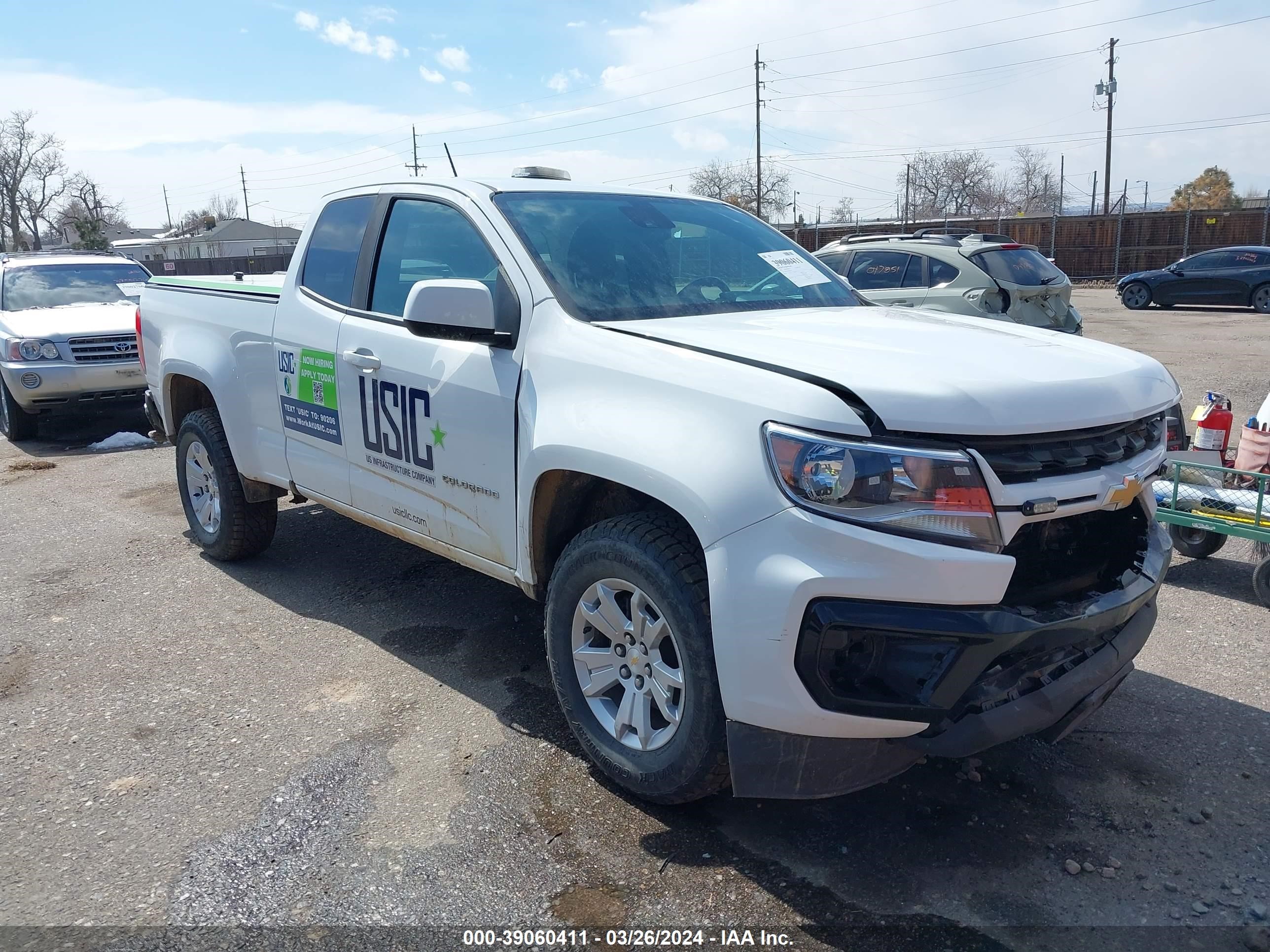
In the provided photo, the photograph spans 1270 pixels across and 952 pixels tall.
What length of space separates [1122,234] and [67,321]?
104 feet

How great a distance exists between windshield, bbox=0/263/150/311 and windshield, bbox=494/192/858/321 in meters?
8.35

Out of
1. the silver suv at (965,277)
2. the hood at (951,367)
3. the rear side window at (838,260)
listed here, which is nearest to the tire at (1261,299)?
the silver suv at (965,277)

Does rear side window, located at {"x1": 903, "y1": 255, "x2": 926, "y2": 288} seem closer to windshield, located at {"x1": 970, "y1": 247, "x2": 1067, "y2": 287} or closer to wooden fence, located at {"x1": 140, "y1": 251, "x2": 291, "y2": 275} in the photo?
windshield, located at {"x1": 970, "y1": 247, "x2": 1067, "y2": 287}

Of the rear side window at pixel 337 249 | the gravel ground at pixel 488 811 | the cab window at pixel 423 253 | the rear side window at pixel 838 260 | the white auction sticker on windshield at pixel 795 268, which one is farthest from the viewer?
the rear side window at pixel 838 260

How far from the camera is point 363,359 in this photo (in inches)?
158

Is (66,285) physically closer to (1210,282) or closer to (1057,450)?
(1057,450)

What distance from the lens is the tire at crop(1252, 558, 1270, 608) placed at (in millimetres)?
4629

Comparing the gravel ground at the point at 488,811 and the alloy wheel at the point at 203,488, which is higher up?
the alloy wheel at the point at 203,488

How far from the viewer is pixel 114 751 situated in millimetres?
3551

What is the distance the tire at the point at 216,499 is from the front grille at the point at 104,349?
4.55 m

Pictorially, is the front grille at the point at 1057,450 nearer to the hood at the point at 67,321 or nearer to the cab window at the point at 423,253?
the cab window at the point at 423,253

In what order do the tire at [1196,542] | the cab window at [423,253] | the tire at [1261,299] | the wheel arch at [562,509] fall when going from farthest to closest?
1. the tire at [1261,299]
2. the tire at [1196,542]
3. the cab window at [423,253]
4. the wheel arch at [562,509]

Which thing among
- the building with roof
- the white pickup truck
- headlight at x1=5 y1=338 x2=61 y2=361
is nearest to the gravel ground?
the white pickup truck

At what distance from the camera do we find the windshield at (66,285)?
33.9 ft
